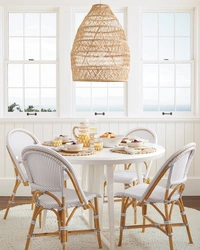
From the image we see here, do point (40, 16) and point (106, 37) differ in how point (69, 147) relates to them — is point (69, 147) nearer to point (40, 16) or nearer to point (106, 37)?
point (106, 37)

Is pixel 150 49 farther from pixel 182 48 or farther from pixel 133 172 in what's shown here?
pixel 133 172

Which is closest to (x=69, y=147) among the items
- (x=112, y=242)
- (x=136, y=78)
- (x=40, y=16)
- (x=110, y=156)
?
(x=110, y=156)

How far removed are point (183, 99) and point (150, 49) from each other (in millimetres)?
779

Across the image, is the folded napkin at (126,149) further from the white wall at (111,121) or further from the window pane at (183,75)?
the window pane at (183,75)

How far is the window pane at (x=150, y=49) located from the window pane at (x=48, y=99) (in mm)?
1280

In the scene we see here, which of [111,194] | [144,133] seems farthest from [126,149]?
[144,133]

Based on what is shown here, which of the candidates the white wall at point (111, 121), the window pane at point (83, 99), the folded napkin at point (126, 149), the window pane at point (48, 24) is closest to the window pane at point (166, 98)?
the white wall at point (111, 121)

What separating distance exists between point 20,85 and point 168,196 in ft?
9.92

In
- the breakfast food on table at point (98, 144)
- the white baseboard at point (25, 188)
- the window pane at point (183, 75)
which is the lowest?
the white baseboard at point (25, 188)

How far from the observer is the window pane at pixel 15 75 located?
5.97 meters

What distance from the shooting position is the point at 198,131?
5.93 m

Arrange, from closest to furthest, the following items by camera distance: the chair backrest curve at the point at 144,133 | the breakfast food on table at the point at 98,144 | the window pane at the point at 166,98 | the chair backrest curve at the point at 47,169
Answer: the chair backrest curve at the point at 47,169 < the breakfast food on table at the point at 98,144 < the chair backrest curve at the point at 144,133 < the window pane at the point at 166,98

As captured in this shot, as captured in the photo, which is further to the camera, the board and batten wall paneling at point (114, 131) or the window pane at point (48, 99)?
the window pane at point (48, 99)

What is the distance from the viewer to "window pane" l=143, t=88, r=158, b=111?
19.7 feet
